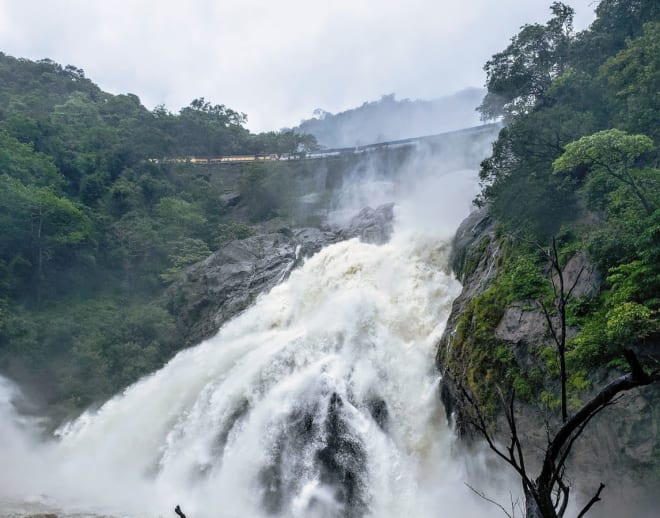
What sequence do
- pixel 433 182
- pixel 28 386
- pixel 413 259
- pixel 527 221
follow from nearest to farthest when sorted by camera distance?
1. pixel 527 221
2. pixel 413 259
3. pixel 28 386
4. pixel 433 182

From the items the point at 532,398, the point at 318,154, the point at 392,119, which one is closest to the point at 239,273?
the point at 532,398

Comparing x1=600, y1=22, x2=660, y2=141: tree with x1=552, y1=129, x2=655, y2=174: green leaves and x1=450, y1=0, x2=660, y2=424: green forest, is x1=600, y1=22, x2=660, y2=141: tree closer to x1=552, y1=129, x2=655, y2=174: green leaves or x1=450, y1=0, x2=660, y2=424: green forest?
x1=450, y1=0, x2=660, y2=424: green forest

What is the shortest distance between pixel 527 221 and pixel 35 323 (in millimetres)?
24362

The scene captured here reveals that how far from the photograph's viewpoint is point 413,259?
71.8 ft

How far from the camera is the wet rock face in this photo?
85.4 feet

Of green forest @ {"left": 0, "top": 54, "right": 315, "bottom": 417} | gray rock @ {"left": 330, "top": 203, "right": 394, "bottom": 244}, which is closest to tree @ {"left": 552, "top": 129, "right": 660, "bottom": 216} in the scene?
gray rock @ {"left": 330, "top": 203, "right": 394, "bottom": 244}

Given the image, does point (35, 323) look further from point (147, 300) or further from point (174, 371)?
point (174, 371)

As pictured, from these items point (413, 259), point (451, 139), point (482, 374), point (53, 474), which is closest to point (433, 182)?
point (451, 139)

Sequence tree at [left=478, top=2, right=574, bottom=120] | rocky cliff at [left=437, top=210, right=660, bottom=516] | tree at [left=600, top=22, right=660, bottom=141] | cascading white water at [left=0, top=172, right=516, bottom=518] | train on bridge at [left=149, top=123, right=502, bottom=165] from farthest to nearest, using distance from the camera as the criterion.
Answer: train on bridge at [left=149, top=123, right=502, bottom=165]
tree at [left=478, top=2, right=574, bottom=120]
tree at [left=600, top=22, right=660, bottom=141]
cascading white water at [left=0, top=172, right=516, bottom=518]
rocky cliff at [left=437, top=210, right=660, bottom=516]

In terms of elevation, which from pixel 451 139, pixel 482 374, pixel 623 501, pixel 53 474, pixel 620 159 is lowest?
pixel 53 474

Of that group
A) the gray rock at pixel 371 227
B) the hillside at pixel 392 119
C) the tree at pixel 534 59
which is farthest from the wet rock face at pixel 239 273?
the hillside at pixel 392 119

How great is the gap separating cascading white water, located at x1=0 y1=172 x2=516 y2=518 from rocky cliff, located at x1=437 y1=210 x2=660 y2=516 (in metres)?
1.56

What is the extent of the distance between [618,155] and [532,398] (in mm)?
6384

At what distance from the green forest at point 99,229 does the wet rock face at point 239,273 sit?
4.07 ft
